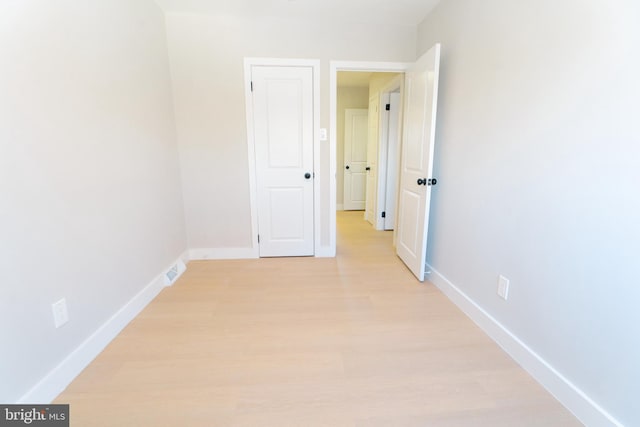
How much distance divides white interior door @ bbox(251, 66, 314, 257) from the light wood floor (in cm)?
82

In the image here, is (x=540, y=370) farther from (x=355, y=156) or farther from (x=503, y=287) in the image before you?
(x=355, y=156)

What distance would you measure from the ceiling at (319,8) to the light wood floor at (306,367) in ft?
8.21

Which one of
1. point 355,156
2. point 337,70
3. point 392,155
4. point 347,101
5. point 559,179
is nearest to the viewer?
point 559,179

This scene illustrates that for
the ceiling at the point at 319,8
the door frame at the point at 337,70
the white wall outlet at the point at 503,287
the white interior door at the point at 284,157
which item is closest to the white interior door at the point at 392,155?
the door frame at the point at 337,70

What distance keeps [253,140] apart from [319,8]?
1.35 m

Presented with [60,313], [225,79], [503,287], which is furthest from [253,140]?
[503,287]

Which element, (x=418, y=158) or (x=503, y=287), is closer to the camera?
(x=503, y=287)

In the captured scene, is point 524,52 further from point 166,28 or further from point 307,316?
point 166,28

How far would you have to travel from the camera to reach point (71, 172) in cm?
151

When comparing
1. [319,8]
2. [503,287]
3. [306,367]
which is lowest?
[306,367]

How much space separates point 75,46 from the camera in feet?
5.11

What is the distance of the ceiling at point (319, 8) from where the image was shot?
2457 mm

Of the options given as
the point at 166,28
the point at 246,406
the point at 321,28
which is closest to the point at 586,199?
the point at 246,406

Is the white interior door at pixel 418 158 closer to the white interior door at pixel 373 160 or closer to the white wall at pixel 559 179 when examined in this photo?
the white wall at pixel 559 179
